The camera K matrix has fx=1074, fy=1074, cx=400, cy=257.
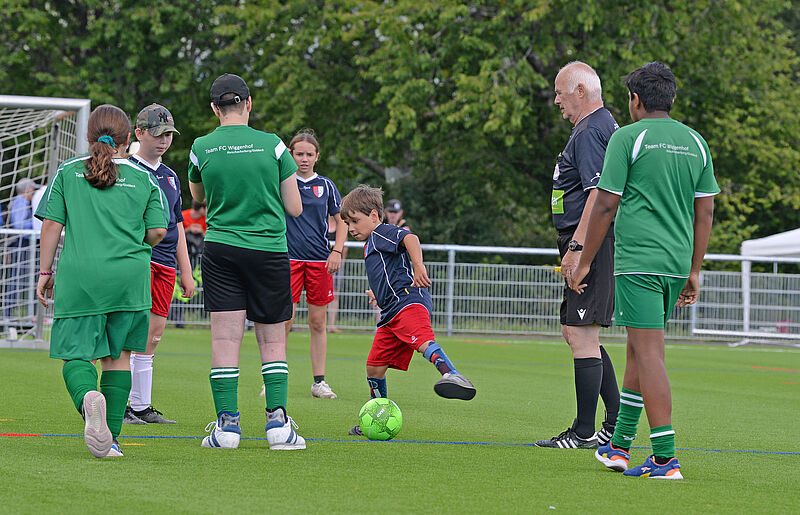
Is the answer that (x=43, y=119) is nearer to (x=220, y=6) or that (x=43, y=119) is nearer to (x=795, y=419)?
(x=795, y=419)

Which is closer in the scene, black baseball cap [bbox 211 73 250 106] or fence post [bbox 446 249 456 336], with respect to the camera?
black baseball cap [bbox 211 73 250 106]

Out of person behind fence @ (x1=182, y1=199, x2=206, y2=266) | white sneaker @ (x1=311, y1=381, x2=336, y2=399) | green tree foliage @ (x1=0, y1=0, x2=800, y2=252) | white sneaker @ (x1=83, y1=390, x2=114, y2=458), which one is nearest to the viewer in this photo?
white sneaker @ (x1=83, y1=390, x2=114, y2=458)

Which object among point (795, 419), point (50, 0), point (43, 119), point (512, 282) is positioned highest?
point (50, 0)

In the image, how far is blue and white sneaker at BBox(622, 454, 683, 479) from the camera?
16.4 ft

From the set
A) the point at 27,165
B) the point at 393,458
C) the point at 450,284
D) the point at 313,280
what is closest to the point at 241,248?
the point at 393,458

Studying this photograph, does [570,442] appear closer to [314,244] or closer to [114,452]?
[114,452]

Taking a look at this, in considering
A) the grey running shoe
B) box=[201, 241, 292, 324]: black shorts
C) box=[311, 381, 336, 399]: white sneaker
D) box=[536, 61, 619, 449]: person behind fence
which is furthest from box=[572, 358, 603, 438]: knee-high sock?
box=[311, 381, 336, 399]: white sneaker

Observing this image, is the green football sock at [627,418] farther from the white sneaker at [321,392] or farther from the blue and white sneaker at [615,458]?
the white sneaker at [321,392]

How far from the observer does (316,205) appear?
8.95 metres

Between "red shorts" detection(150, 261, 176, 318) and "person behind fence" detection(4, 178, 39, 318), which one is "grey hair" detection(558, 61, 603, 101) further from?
"person behind fence" detection(4, 178, 39, 318)

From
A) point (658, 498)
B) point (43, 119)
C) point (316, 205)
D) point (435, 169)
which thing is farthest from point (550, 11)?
point (658, 498)

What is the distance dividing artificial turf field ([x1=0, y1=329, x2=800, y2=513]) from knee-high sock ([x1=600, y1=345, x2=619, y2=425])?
0.82 ft

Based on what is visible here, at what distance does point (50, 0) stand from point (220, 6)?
475 centimetres

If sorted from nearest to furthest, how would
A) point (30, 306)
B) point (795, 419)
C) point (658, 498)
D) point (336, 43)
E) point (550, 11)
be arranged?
1. point (658, 498)
2. point (795, 419)
3. point (30, 306)
4. point (550, 11)
5. point (336, 43)
